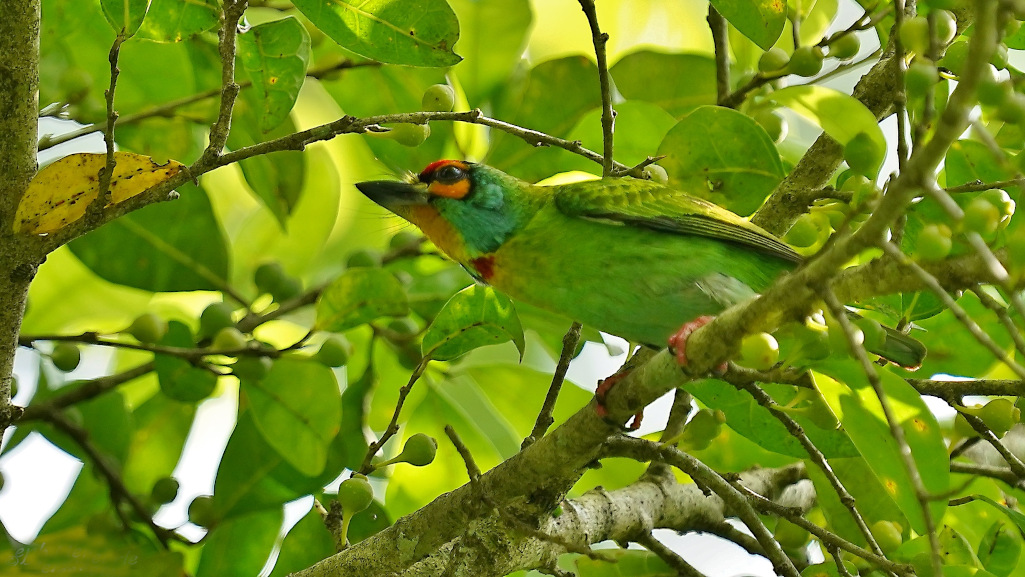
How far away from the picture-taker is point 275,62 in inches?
79.3

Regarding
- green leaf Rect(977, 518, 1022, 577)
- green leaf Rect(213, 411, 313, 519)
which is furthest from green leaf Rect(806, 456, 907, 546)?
green leaf Rect(213, 411, 313, 519)

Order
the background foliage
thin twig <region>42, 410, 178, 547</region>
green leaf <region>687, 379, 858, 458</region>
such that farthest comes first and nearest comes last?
1. thin twig <region>42, 410, 178, 547</region>
2. green leaf <region>687, 379, 858, 458</region>
3. the background foliage

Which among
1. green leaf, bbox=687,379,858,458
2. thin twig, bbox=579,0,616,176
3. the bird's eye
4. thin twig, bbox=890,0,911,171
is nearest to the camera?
thin twig, bbox=890,0,911,171

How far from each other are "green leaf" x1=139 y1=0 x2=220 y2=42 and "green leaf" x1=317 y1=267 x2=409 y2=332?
26.9 inches

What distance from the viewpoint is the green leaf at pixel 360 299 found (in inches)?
91.0

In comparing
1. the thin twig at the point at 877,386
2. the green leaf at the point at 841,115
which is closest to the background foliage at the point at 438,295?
the green leaf at the point at 841,115

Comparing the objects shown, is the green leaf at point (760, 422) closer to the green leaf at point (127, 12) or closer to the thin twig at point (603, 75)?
the thin twig at point (603, 75)

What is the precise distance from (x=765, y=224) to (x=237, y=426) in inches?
61.1

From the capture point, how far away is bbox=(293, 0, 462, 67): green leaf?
1913 millimetres

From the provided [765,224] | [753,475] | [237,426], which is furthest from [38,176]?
[753,475]

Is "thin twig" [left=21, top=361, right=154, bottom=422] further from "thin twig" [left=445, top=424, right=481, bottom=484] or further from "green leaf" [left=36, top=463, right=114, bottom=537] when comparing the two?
"thin twig" [left=445, top=424, right=481, bottom=484]

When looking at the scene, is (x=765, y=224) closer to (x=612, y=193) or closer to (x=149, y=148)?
(x=612, y=193)

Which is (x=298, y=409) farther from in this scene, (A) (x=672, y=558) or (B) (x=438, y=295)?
(A) (x=672, y=558)

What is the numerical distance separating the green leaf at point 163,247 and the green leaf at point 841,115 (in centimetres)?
160
